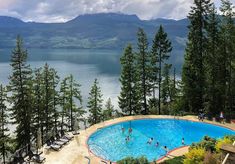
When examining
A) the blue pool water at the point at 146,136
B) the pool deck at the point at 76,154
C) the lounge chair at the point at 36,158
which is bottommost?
the blue pool water at the point at 146,136

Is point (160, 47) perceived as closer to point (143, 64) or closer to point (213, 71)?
point (143, 64)

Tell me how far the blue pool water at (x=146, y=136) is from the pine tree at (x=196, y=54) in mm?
5962

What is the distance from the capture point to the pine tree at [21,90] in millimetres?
32156

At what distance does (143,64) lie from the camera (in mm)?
41812

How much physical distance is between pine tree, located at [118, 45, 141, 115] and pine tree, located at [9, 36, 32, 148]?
14817mm

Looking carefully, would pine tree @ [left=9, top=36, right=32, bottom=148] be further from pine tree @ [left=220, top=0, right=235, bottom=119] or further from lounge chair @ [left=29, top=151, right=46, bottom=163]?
pine tree @ [left=220, top=0, right=235, bottom=119]

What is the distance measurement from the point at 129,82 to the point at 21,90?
1655 cm

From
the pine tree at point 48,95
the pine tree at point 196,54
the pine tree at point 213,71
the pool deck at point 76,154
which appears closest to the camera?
the pool deck at point 76,154

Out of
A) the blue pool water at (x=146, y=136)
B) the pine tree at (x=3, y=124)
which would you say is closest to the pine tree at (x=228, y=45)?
the blue pool water at (x=146, y=136)

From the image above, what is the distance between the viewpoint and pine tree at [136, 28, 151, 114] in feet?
136

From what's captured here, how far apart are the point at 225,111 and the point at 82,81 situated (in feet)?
205

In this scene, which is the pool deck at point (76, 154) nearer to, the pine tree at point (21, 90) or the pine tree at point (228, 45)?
the pine tree at point (21, 90)

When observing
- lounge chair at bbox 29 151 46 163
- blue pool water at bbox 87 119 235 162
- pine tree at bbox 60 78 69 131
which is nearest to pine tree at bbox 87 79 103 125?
pine tree at bbox 60 78 69 131

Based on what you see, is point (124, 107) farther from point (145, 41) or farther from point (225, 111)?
point (225, 111)
